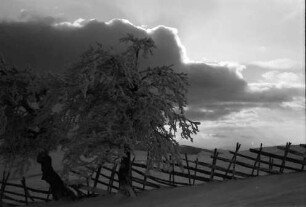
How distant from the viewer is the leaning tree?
52.4 ft

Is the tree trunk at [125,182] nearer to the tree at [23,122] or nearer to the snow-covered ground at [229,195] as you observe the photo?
the snow-covered ground at [229,195]

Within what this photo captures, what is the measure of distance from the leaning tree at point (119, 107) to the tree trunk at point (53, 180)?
406 cm

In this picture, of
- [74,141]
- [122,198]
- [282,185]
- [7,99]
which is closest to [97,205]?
[122,198]

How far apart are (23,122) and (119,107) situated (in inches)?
240

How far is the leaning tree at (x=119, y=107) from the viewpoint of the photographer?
15961 millimetres

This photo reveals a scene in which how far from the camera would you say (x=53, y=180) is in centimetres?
2117

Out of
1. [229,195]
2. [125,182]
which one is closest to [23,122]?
[125,182]

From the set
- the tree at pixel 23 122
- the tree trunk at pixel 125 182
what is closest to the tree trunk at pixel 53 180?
the tree at pixel 23 122

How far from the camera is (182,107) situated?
17.5 meters

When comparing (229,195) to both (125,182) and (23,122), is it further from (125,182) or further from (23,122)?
(23,122)

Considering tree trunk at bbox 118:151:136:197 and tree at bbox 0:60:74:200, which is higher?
tree at bbox 0:60:74:200

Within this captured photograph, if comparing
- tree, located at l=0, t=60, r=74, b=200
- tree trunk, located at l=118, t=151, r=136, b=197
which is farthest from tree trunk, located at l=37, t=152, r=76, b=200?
tree trunk, located at l=118, t=151, r=136, b=197

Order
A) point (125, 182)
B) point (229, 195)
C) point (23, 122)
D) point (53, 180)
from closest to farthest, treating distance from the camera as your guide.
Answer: point (229, 195), point (125, 182), point (23, 122), point (53, 180)

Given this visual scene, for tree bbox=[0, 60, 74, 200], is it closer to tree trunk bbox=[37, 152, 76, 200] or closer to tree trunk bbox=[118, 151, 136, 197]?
tree trunk bbox=[37, 152, 76, 200]
